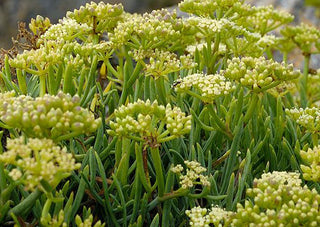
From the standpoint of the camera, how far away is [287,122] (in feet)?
6.48

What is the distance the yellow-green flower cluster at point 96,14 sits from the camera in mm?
1832

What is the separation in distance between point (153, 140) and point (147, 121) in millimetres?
79

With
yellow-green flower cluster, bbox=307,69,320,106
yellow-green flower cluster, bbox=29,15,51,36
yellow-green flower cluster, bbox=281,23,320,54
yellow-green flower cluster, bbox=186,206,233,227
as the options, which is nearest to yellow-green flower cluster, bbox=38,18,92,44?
yellow-green flower cluster, bbox=29,15,51,36

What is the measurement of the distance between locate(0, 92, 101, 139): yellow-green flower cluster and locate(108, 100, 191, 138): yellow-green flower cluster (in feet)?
0.56

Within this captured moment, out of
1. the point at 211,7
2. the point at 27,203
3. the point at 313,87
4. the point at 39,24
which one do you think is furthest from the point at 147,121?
the point at 313,87

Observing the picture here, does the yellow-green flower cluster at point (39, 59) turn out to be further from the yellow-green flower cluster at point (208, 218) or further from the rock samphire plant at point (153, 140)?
the yellow-green flower cluster at point (208, 218)

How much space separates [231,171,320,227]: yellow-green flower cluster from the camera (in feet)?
4.04

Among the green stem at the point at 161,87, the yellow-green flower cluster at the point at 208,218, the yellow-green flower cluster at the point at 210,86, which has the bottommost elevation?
the yellow-green flower cluster at the point at 208,218

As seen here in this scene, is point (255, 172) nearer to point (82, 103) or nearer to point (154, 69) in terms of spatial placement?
point (154, 69)

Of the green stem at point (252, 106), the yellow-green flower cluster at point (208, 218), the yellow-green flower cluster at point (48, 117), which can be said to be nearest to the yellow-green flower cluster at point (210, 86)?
the green stem at point (252, 106)

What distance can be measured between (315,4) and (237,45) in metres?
1.21

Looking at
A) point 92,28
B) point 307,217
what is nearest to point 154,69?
point 92,28

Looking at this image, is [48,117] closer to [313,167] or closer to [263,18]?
[313,167]

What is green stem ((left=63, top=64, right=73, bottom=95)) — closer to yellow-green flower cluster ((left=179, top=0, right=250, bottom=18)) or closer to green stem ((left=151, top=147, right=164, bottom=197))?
green stem ((left=151, top=147, right=164, bottom=197))
